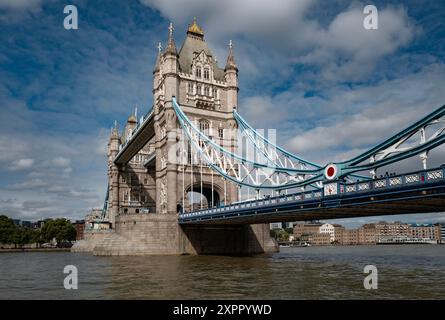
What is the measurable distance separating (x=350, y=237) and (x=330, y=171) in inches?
6812

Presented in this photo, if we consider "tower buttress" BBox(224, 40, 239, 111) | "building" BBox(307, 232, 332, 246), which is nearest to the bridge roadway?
"tower buttress" BBox(224, 40, 239, 111)

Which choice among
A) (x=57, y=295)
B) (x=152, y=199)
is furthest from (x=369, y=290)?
(x=152, y=199)

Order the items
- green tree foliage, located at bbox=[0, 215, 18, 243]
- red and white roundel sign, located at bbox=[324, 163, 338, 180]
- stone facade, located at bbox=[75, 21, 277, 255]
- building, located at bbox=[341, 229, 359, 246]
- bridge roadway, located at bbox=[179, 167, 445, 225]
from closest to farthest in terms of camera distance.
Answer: bridge roadway, located at bbox=[179, 167, 445, 225] → red and white roundel sign, located at bbox=[324, 163, 338, 180] → stone facade, located at bbox=[75, 21, 277, 255] → green tree foliage, located at bbox=[0, 215, 18, 243] → building, located at bbox=[341, 229, 359, 246]

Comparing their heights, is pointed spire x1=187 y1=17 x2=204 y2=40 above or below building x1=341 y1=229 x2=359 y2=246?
above

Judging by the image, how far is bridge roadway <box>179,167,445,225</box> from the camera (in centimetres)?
2250

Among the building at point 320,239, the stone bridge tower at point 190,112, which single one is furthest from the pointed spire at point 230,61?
the building at point 320,239

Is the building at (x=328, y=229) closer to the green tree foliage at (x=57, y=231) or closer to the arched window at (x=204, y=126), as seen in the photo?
the green tree foliage at (x=57, y=231)

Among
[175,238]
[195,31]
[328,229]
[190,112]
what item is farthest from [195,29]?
[328,229]

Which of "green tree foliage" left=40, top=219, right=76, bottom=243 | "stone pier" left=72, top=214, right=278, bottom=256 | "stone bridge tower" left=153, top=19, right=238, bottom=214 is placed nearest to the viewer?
"stone pier" left=72, top=214, right=278, bottom=256

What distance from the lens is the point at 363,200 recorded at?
88.1ft

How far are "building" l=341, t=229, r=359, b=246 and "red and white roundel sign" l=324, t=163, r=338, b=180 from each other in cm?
16919

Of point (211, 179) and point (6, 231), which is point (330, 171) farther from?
point (6, 231)

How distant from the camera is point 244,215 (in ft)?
129

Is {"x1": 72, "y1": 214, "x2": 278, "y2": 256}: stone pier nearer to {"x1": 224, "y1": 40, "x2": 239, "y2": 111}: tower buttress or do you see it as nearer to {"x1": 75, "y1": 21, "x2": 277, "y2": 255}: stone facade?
{"x1": 75, "y1": 21, "x2": 277, "y2": 255}: stone facade
